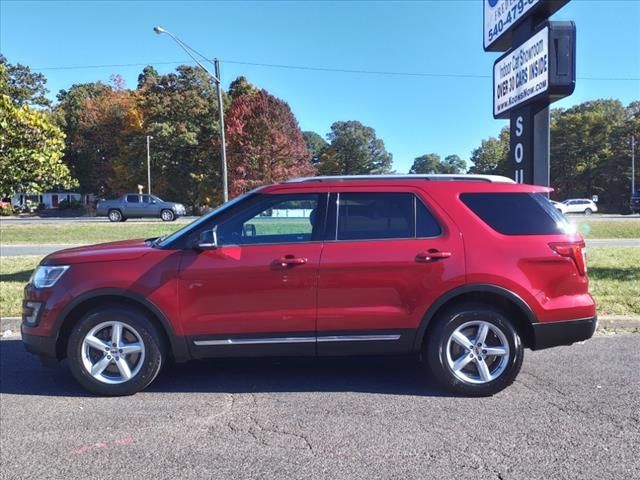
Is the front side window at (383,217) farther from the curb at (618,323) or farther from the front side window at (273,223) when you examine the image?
the curb at (618,323)

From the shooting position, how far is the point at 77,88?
76750 millimetres

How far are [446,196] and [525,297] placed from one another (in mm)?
1063

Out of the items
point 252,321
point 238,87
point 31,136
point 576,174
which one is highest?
point 238,87

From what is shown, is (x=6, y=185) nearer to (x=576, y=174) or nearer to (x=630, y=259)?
(x=630, y=259)

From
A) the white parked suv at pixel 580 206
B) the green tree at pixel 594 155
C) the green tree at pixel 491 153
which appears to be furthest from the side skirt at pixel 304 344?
the green tree at pixel 491 153

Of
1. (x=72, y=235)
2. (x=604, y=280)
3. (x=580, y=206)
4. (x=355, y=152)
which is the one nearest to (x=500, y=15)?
(x=604, y=280)

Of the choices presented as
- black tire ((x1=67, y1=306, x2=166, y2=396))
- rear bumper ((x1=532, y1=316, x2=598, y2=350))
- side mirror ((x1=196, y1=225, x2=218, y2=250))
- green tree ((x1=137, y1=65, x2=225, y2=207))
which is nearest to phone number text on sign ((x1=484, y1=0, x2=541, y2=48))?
rear bumper ((x1=532, y1=316, x2=598, y2=350))

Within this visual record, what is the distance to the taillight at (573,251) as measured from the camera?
14.9 feet

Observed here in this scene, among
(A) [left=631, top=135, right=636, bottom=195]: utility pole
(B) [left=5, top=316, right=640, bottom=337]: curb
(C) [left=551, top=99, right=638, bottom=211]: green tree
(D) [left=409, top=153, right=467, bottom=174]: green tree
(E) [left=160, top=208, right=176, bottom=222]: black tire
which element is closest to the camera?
(B) [left=5, top=316, right=640, bottom=337]: curb

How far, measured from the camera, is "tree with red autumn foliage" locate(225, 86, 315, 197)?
4712 centimetres

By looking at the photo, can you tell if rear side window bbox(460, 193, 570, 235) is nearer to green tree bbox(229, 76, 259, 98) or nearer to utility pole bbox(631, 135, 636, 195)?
green tree bbox(229, 76, 259, 98)

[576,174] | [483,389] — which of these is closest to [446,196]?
[483,389]

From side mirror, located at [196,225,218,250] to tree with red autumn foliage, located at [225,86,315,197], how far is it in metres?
42.7

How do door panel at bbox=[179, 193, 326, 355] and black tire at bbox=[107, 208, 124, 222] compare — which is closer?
door panel at bbox=[179, 193, 326, 355]
